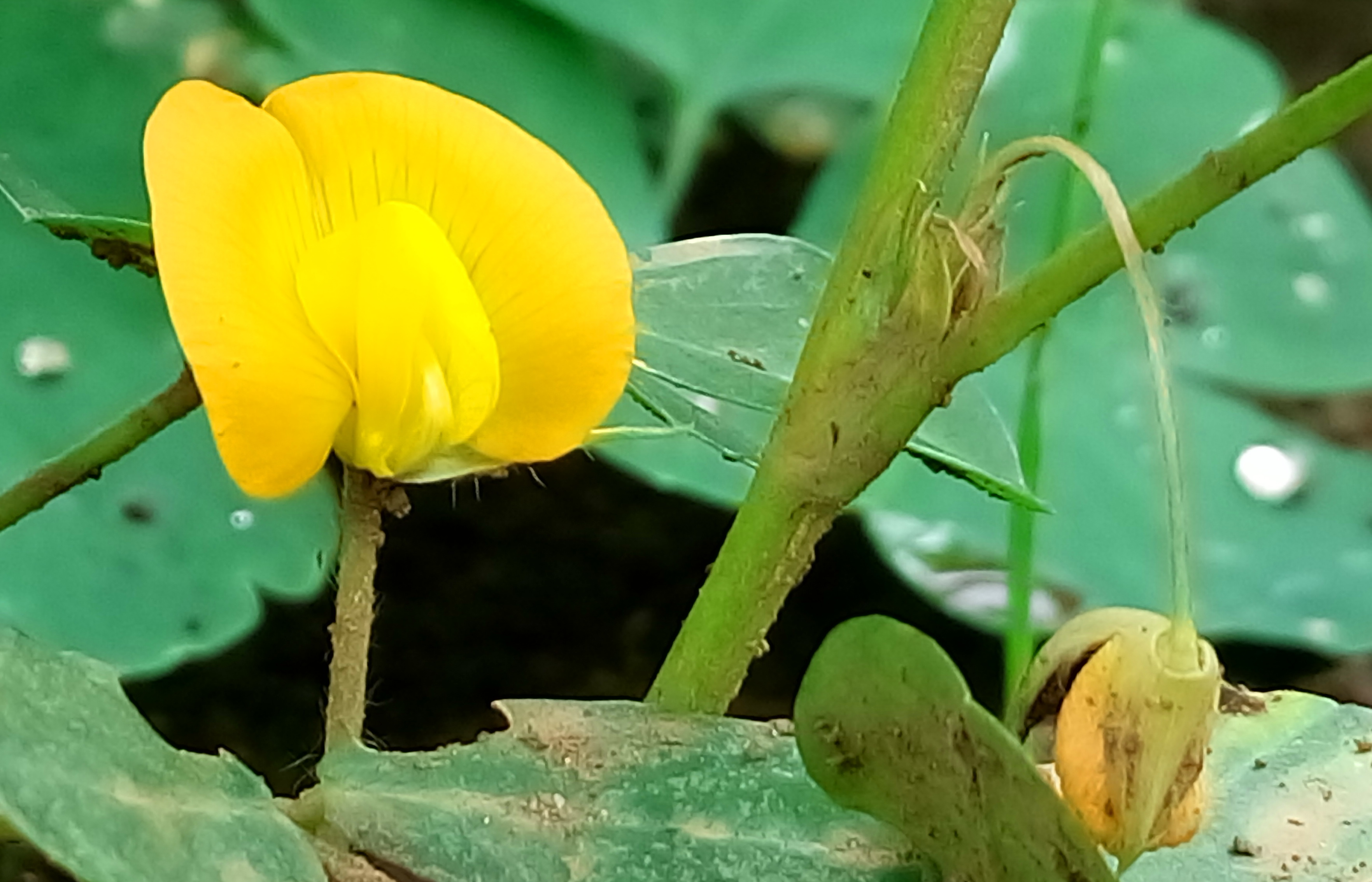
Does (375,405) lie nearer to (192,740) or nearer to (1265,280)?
(192,740)

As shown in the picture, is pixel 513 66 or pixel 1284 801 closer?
pixel 1284 801

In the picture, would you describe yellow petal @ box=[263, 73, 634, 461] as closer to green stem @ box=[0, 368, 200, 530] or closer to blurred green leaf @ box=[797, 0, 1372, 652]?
green stem @ box=[0, 368, 200, 530]

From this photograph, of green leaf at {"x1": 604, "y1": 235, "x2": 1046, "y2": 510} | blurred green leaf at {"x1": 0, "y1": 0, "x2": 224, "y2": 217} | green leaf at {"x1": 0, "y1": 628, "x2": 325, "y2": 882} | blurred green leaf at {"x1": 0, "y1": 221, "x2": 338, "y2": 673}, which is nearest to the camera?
green leaf at {"x1": 0, "y1": 628, "x2": 325, "y2": 882}

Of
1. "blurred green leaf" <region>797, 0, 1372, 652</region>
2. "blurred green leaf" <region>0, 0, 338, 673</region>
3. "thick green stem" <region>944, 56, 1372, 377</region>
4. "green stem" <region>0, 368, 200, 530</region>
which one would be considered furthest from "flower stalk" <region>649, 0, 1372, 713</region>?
"blurred green leaf" <region>797, 0, 1372, 652</region>

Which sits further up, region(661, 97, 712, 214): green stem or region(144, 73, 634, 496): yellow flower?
region(144, 73, 634, 496): yellow flower

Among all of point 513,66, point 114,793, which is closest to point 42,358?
point 513,66

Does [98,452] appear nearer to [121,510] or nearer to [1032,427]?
[1032,427]

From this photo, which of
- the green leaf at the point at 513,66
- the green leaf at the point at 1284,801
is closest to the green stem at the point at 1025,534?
the green leaf at the point at 1284,801
